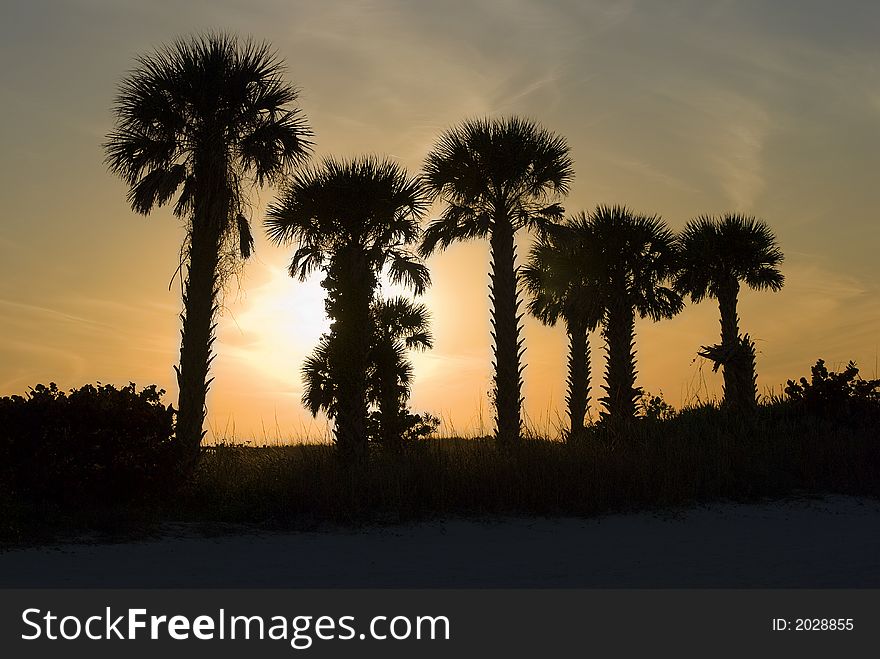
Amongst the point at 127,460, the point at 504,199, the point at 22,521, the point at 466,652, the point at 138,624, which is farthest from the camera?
the point at 504,199

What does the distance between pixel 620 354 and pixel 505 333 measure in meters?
6.92

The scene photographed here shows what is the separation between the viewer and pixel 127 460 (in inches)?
590

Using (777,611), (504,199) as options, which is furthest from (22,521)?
(504,199)

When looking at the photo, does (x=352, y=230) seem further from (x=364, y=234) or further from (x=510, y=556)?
(x=510, y=556)

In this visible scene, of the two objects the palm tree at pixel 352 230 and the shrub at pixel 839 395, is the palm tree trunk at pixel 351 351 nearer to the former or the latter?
the palm tree at pixel 352 230

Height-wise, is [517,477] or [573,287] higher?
[573,287]

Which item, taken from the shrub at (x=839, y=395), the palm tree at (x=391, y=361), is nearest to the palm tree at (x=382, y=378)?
the palm tree at (x=391, y=361)

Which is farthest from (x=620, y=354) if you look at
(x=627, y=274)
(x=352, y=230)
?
(x=352, y=230)

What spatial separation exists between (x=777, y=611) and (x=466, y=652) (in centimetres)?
350

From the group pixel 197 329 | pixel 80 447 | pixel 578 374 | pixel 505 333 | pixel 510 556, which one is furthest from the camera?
pixel 578 374

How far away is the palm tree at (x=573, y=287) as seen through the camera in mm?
32244

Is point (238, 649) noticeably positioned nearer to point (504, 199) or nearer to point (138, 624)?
point (138, 624)

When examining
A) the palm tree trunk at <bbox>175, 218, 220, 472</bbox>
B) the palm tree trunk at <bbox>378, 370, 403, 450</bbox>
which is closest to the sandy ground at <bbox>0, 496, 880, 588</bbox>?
the palm tree trunk at <bbox>175, 218, 220, 472</bbox>

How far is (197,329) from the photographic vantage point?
20.2 metres
